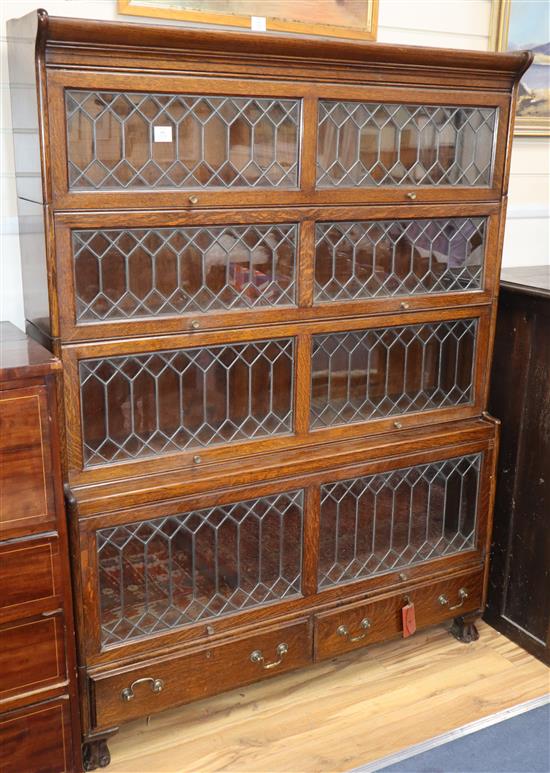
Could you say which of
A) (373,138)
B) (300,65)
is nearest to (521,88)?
(373,138)

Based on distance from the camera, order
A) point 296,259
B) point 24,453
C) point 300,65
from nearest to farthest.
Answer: point 24,453 < point 300,65 < point 296,259

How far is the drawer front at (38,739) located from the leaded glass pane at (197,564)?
0.70ft

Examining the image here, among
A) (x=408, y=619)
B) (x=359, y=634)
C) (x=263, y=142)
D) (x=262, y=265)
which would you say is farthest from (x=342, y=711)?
(x=263, y=142)

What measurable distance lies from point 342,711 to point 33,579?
106 centimetres

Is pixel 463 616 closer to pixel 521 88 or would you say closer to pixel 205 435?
pixel 205 435

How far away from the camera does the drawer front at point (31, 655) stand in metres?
1.89

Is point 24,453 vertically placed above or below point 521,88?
below

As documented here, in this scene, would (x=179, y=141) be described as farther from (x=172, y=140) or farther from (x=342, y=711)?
(x=342, y=711)

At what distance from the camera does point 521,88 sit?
9.71 feet

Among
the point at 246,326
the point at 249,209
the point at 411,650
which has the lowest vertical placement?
the point at 411,650

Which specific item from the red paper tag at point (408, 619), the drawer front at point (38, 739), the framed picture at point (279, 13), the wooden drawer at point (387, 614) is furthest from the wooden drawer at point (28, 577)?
the framed picture at point (279, 13)

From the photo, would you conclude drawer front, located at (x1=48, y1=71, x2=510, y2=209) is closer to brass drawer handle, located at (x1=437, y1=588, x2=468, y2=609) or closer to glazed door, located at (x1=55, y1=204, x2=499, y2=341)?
glazed door, located at (x1=55, y1=204, x2=499, y2=341)

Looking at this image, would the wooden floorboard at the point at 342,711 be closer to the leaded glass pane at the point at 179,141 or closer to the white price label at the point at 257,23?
the leaded glass pane at the point at 179,141

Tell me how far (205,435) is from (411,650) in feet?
3.72
